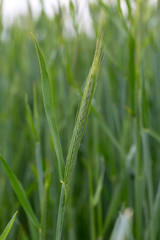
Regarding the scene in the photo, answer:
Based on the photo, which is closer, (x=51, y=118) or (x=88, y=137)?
(x=51, y=118)

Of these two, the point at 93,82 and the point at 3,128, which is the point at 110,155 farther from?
the point at 93,82

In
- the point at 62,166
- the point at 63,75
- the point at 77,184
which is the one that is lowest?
the point at 77,184

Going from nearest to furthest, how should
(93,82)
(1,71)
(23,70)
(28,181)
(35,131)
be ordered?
1. (93,82)
2. (35,131)
3. (28,181)
4. (1,71)
5. (23,70)

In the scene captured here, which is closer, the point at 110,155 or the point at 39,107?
the point at 110,155

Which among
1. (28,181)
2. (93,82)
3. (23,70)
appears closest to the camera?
(93,82)

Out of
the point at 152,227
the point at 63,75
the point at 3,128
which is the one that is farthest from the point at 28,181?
the point at 152,227

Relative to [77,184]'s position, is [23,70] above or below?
above
